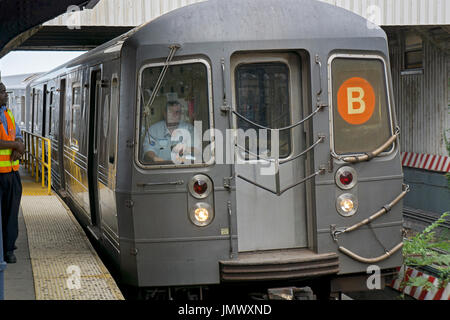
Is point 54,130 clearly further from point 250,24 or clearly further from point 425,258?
point 250,24

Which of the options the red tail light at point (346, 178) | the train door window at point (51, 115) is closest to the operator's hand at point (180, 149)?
the red tail light at point (346, 178)

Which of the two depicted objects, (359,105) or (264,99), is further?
(359,105)

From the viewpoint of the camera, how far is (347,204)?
686cm

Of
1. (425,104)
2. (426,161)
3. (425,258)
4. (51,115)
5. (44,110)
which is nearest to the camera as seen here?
(425,258)

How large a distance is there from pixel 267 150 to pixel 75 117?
15.2 ft

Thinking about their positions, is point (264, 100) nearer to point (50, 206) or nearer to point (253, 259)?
point (253, 259)

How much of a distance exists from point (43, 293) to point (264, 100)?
2.59 m

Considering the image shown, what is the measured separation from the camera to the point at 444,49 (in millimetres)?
17234

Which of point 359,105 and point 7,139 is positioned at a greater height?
point 359,105

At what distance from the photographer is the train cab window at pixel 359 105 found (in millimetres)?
6887

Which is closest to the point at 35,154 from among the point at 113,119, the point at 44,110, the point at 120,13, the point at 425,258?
the point at 44,110

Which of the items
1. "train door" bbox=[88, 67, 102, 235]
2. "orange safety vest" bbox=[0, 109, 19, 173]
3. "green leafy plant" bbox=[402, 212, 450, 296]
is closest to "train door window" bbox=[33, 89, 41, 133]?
"train door" bbox=[88, 67, 102, 235]

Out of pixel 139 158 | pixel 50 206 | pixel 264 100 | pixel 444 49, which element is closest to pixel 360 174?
pixel 264 100

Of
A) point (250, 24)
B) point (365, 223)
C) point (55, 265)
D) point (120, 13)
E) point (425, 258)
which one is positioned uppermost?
point (120, 13)
